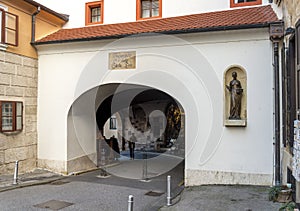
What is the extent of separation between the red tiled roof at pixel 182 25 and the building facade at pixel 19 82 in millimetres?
584

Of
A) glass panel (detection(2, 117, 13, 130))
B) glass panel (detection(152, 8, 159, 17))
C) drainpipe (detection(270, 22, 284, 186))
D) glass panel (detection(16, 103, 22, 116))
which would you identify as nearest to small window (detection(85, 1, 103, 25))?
glass panel (detection(152, 8, 159, 17))

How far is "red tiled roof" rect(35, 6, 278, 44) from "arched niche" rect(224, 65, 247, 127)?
119 cm

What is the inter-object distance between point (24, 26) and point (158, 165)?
23.9ft

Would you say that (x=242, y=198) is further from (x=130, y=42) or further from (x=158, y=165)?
(x=158, y=165)

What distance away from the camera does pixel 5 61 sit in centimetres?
922

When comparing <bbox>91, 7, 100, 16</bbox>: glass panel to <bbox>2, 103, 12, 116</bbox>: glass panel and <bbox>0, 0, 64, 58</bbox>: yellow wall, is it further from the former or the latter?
<bbox>2, 103, 12, 116</bbox>: glass panel

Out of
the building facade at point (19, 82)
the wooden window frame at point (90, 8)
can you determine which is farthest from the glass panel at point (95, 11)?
the building facade at point (19, 82)

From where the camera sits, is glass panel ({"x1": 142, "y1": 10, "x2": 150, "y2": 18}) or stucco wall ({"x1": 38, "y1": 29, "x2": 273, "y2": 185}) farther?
glass panel ({"x1": 142, "y1": 10, "x2": 150, "y2": 18})

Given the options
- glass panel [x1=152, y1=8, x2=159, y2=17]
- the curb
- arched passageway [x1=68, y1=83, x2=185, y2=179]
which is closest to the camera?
the curb

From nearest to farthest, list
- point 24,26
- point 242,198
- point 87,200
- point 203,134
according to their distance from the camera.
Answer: point 242,198 → point 87,200 → point 203,134 → point 24,26

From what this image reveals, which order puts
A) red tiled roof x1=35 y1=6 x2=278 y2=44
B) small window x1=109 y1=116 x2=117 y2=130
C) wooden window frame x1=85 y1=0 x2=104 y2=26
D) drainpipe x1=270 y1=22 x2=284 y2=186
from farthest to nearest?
small window x1=109 y1=116 x2=117 y2=130, wooden window frame x1=85 y1=0 x2=104 y2=26, red tiled roof x1=35 y1=6 x2=278 y2=44, drainpipe x1=270 y1=22 x2=284 y2=186

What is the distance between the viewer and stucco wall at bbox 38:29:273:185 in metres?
7.82

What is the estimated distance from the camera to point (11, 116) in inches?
374

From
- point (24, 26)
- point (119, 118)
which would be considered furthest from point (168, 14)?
point (119, 118)
